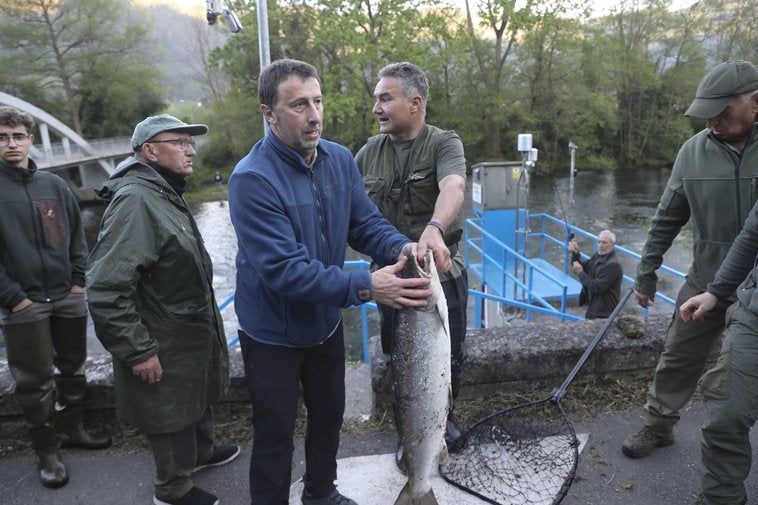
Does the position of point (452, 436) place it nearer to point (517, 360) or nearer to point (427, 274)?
point (517, 360)

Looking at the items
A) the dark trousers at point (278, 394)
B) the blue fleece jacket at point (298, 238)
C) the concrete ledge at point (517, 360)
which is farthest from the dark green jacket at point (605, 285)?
the dark trousers at point (278, 394)

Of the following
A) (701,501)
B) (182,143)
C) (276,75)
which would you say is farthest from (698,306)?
(182,143)

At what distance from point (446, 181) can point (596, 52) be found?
46814 millimetres

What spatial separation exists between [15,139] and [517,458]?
13.2 feet

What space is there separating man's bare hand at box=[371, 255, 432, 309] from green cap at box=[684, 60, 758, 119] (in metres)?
2.12

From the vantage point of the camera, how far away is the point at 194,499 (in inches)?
119

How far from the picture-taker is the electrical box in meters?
12.5

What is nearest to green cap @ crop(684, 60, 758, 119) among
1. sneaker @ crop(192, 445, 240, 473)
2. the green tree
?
sneaker @ crop(192, 445, 240, 473)

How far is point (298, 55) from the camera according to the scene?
38156 mm

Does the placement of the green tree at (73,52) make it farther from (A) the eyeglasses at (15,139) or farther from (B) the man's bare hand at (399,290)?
(B) the man's bare hand at (399,290)

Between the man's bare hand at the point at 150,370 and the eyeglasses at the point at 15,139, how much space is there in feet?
6.22

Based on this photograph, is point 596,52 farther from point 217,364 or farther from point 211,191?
point 217,364

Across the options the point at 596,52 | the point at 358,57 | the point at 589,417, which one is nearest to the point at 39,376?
the point at 589,417

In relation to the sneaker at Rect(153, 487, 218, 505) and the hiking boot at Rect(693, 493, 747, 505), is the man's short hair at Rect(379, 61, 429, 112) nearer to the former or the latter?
the sneaker at Rect(153, 487, 218, 505)
